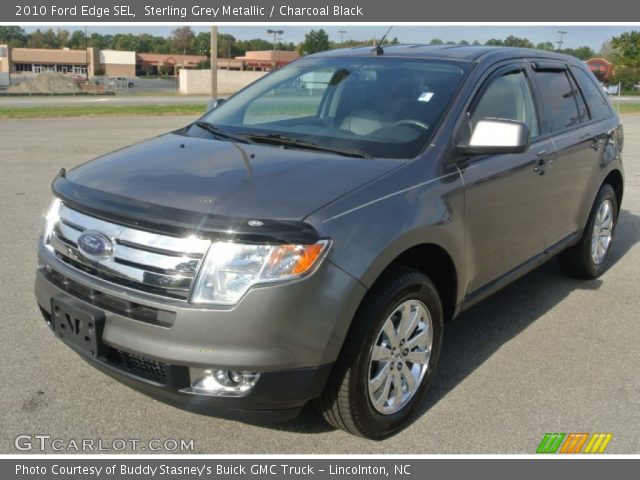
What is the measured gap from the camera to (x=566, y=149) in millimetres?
4691

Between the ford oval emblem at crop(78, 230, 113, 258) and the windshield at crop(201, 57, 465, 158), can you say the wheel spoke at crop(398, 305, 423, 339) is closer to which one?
the windshield at crop(201, 57, 465, 158)

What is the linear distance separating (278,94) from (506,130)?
69.3 inches

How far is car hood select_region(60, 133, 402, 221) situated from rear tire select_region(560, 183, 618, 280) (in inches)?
112

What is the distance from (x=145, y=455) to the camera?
3.05 metres

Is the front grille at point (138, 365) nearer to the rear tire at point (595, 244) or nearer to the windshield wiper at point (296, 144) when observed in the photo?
the windshield wiper at point (296, 144)

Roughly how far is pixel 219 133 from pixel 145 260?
4.81ft

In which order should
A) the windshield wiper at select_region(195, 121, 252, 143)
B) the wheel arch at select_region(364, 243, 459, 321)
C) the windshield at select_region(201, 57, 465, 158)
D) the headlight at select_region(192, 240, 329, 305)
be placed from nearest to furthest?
the headlight at select_region(192, 240, 329, 305) < the wheel arch at select_region(364, 243, 459, 321) < the windshield at select_region(201, 57, 465, 158) < the windshield wiper at select_region(195, 121, 252, 143)

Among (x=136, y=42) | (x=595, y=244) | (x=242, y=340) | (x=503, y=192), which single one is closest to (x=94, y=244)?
(x=242, y=340)

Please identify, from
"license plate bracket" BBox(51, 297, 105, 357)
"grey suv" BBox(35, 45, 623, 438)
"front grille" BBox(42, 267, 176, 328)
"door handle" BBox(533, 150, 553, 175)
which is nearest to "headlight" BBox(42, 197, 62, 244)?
"grey suv" BBox(35, 45, 623, 438)

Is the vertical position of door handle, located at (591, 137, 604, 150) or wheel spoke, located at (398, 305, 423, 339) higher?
door handle, located at (591, 137, 604, 150)

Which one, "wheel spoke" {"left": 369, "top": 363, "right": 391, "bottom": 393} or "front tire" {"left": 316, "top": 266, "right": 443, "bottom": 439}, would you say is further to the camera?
"wheel spoke" {"left": 369, "top": 363, "right": 391, "bottom": 393}

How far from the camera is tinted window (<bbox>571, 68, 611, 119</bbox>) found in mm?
5355

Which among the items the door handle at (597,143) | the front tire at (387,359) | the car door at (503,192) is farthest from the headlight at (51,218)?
the door handle at (597,143)

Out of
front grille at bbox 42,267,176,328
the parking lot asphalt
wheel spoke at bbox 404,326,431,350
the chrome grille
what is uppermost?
the chrome grille
